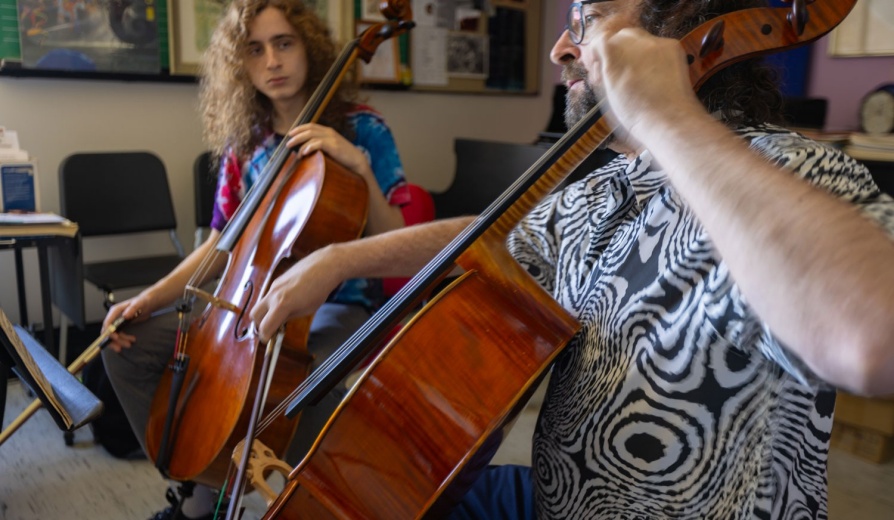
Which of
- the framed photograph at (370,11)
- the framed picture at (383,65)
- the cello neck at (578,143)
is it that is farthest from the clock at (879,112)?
the cello neck at (578,143)

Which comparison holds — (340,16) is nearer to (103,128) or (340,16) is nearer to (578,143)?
(103,128)

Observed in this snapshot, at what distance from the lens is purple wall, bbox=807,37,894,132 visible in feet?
11.0

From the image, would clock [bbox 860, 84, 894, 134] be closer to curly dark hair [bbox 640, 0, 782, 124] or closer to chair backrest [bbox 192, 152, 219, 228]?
curly dark hair [bbox 640, 0, 782, 124]

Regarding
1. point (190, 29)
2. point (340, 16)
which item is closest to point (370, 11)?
point (340, 16)

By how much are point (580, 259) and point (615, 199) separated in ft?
0.36

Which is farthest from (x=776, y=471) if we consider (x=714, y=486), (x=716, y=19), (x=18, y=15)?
(x=18, y=15)

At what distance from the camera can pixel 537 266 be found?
1.10 m

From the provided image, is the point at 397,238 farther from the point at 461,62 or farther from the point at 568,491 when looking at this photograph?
the point at 461,62

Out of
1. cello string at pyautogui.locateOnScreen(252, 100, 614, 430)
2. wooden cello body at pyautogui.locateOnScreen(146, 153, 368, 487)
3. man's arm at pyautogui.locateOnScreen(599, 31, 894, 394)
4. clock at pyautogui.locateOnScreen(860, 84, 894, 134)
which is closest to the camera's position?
man's arm at pyautogui.locateOnScreen(599, 31, 894, 394)

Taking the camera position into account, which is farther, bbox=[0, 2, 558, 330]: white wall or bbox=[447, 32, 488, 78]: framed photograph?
bbox=[447, 32, 488, 78]: framed photograph

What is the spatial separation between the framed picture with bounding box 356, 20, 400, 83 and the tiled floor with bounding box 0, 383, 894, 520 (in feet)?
7.06

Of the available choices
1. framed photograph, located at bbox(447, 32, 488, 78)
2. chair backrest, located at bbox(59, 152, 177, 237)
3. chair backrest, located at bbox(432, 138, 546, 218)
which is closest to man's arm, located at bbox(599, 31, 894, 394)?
chair backrest, located at bbox(432, 138, 546, 218)

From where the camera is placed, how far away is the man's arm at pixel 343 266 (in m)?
1.14

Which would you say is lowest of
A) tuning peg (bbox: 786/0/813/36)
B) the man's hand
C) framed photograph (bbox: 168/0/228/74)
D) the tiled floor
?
the tiled floor
